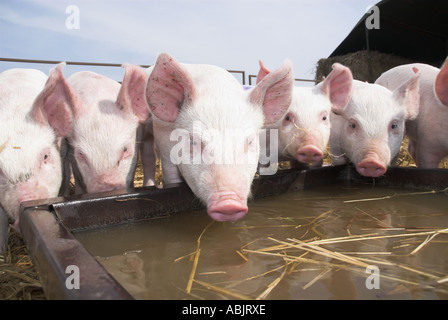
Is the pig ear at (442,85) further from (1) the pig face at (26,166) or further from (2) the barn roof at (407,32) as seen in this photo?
(2) the barn roof at (407,32)

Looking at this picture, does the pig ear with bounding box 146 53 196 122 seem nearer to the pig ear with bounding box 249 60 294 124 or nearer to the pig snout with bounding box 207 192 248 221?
the pig ear with bounding box 249 60 294 124

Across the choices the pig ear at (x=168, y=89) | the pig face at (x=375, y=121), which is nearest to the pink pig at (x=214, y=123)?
the pig ear at (x=168, y=89)

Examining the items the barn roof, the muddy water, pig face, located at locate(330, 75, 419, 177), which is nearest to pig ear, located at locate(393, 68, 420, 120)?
pig face, located at locate(330, 75, 419, 177)

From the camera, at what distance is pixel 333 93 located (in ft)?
11.7

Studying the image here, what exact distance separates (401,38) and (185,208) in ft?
46.4

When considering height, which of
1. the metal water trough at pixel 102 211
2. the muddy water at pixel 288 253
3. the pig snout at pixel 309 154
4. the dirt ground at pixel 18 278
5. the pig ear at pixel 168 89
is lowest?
the dirt ground at pixel 18 278

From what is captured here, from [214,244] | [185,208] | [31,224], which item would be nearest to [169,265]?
[214,244]

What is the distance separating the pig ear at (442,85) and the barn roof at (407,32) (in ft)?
31.4

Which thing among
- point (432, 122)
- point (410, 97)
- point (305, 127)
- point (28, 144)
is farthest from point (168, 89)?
point (432, 122)

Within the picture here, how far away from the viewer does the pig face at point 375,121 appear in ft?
10.5

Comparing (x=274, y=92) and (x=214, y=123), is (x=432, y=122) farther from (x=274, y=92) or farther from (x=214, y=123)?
(x=214, y=123)

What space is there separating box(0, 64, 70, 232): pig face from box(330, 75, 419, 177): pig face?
2532 mm

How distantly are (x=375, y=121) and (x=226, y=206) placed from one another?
7.20ft

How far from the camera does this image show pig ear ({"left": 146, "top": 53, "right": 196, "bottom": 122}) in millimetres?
2205
